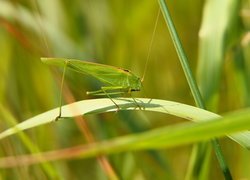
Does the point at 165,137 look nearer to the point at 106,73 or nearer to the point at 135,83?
the point at 106,73

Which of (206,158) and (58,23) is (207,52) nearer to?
(206,158)

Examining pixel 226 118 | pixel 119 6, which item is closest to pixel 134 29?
pixel 119 6

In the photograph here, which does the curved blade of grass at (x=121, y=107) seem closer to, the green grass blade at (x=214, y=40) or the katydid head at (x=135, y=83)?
the katydid head at (x=135, y=83)

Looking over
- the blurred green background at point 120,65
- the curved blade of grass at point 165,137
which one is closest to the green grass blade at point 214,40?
the blurred green background at point 120,65

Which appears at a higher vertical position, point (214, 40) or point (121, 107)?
Answer: point (214, 40)

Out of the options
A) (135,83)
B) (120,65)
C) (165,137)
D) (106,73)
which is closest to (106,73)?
(106,73)

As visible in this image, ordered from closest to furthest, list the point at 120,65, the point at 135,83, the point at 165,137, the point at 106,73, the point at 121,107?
the point at 165,137
the point at 121,107
the point at 106,73
the point at 135,83
the point at 120,65

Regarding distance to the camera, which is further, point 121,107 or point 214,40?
point 214,40
